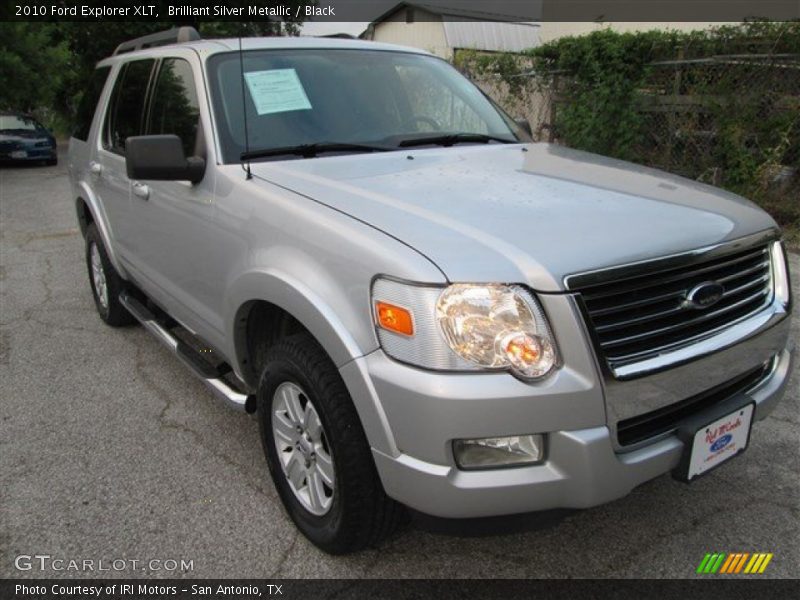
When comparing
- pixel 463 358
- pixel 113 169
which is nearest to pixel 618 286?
pixel 463 358

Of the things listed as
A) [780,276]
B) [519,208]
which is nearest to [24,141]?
[519,208]

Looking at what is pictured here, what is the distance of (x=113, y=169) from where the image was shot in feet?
12.8

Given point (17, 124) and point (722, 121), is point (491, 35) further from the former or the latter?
point (722, 121)

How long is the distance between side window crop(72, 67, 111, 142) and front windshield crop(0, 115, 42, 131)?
13.4 meters

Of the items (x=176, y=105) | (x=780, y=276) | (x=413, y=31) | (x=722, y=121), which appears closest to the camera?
(x=780, y=276)

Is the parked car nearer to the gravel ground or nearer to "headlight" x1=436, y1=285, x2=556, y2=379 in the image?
the gravel ground

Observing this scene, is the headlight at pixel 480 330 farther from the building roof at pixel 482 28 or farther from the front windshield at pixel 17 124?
the building roof at pixel 482 28

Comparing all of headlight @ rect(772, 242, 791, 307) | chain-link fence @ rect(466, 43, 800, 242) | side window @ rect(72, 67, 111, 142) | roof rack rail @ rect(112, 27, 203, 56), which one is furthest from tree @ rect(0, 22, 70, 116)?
headlight @ rect(772, 242, 791, 307)

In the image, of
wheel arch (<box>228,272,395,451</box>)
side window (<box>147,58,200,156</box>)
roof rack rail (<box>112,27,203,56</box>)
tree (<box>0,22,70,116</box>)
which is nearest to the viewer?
wheel arch (<box>228,272,395,451</box>)

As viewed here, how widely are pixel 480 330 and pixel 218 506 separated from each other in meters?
1.49

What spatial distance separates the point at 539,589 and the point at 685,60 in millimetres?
7063

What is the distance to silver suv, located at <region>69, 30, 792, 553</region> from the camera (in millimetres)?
1780

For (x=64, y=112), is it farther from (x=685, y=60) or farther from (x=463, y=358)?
(x=463, y=358)

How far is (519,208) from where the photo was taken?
7.02 ft
